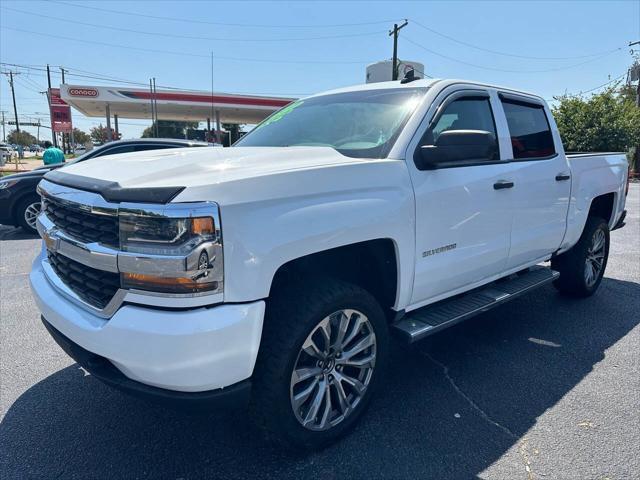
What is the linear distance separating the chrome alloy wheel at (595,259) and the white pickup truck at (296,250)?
1559mm

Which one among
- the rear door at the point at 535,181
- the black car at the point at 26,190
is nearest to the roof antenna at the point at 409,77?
the rear door at the point at 535,181

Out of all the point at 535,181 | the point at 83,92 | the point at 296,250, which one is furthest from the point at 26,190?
the point at 83,92

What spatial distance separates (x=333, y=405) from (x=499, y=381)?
4.54 ft

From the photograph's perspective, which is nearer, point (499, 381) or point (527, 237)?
point (499, 381)

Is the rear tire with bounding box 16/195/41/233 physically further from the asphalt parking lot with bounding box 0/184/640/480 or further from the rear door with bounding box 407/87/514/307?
the rear door with bounding box 407/87/514/307

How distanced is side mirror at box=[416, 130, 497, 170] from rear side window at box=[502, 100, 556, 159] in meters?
1.10

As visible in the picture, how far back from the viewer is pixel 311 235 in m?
2.24

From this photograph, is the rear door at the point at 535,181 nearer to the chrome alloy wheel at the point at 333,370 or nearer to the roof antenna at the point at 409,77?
the roof antenna at the point at 409,77

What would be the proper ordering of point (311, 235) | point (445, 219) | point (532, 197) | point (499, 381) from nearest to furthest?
point (311, 235), point (445, 219), point (499, 381), point (532, 197)

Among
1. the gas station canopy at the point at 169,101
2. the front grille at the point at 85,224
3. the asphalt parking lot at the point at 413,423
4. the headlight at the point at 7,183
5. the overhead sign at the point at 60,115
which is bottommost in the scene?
the asphalt parking lot at the point at 413,423

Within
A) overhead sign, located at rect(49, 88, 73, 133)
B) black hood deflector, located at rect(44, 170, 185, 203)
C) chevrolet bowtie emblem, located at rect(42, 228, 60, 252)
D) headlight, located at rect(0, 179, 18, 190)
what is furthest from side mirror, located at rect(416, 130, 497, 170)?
overhead sign, located at rect(49, 88, 73, 133)

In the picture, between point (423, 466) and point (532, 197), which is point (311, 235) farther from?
point (532, 197)

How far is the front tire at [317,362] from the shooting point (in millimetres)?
2229

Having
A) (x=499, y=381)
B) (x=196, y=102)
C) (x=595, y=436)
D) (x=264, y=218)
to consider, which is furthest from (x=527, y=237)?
(x=196, y=102)
